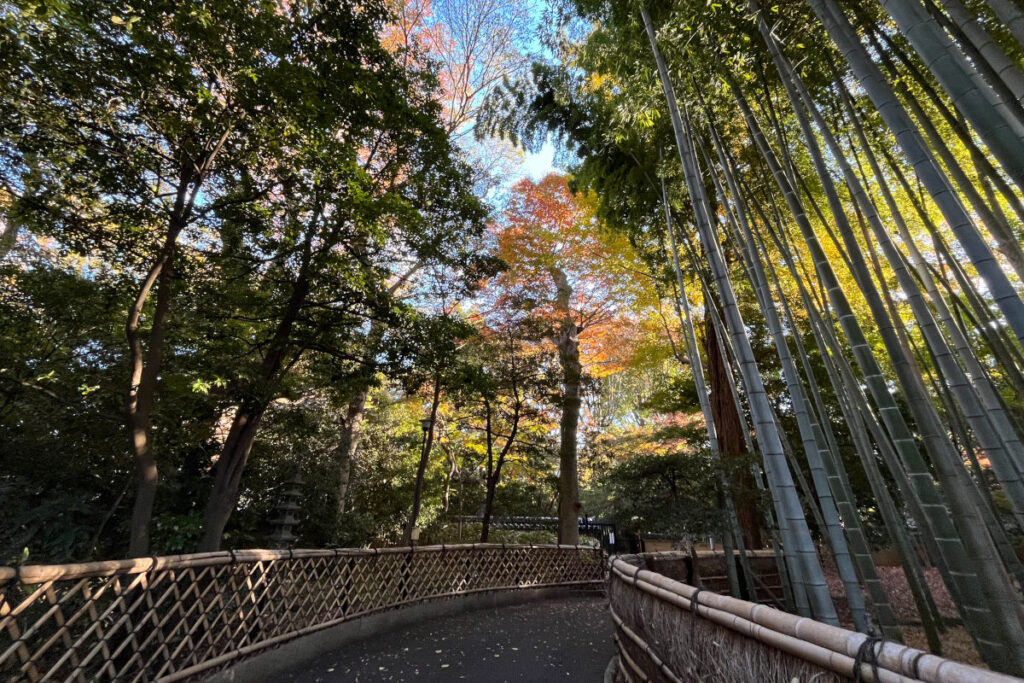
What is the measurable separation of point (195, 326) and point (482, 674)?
4621mm

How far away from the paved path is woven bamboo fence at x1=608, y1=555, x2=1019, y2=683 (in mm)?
1280

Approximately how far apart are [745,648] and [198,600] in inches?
126

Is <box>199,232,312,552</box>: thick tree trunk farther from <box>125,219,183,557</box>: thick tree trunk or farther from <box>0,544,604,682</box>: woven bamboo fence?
<box>125,219,183,557</box>: thick tree trunk

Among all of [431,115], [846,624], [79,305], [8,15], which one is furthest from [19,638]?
[846,624]

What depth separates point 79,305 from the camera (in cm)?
486

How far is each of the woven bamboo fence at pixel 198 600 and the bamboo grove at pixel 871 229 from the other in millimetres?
3461

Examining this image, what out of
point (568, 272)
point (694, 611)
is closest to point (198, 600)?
point (694, 611)

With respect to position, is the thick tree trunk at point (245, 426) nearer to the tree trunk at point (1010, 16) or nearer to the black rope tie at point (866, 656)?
the black rope tie at point (866, 656)

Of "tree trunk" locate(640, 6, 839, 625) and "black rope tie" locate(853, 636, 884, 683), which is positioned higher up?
"tree trunk" locate(640, 6, 839, 625)

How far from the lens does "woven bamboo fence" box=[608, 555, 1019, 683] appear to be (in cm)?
85

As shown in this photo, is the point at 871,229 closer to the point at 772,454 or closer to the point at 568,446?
the point at 772,454

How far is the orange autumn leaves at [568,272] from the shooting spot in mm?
8258

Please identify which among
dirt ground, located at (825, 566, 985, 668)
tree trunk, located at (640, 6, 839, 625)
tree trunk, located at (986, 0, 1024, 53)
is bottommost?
dirt ground, located at (825, 566, 985, 668)

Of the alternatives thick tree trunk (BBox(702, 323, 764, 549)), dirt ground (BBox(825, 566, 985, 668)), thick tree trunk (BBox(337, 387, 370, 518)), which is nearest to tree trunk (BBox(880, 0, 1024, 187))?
dirt ground (BBox(825, 566, 985, 668))
